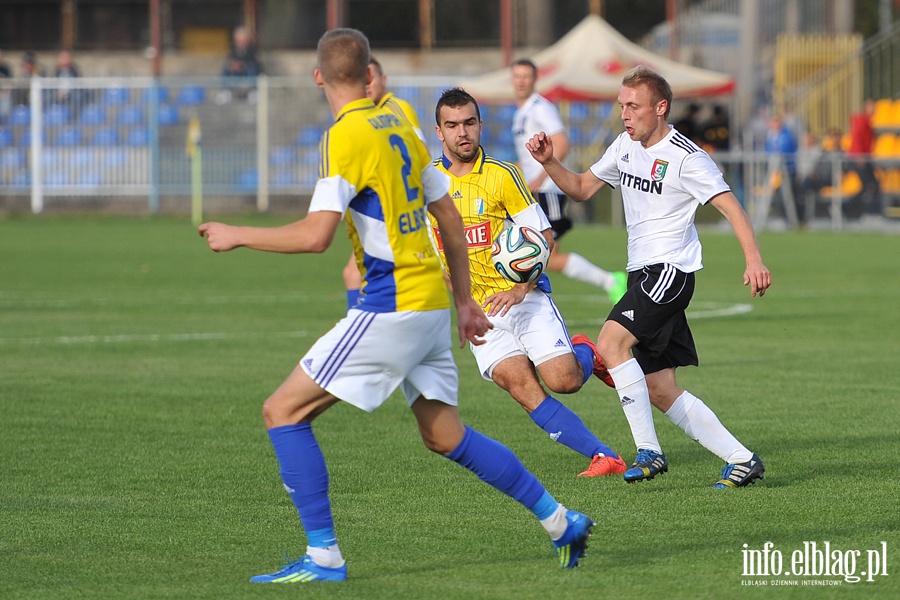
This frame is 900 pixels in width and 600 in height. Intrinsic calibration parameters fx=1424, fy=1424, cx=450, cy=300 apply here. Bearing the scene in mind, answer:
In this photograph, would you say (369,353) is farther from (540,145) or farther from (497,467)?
(540,145)

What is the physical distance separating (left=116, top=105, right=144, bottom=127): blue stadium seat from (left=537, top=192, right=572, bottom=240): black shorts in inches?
827

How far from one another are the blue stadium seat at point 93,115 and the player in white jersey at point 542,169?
67.3 ft

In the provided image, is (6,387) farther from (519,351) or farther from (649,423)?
(649,423)

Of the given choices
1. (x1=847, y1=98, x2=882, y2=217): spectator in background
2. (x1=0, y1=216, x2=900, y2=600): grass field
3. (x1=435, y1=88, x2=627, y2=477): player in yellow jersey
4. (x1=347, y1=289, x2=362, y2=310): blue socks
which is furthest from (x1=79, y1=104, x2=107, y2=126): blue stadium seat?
(x1=435, y1=88, x2=627, y2=477): player in yellow jersey

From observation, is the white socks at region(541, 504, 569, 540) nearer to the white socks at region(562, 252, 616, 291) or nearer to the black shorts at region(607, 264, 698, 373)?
the black shorts at region(607, 264, 698, 373)

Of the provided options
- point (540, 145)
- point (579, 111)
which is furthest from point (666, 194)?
point (579, 111)

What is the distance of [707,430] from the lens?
22.1 feet

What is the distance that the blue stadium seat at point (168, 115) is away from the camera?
106 feet

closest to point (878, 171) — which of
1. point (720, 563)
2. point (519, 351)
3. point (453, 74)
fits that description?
point (453, 74)

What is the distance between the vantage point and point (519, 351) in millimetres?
7395

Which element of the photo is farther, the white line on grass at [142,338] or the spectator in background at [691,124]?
the spectator in background at [691,124]

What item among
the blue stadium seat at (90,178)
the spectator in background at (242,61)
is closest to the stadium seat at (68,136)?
the blue stadium seat at (90,178)

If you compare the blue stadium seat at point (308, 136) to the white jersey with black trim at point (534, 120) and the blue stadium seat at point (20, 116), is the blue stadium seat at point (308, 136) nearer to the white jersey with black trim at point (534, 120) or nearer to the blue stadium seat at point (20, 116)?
the blue stadium seat at point (20, 116)

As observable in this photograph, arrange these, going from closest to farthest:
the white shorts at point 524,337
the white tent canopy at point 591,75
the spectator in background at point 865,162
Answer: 1. the white shorts at point 524,337
2. the spectator in background at point 865,162
3. the white tent canopy at point 591,75
